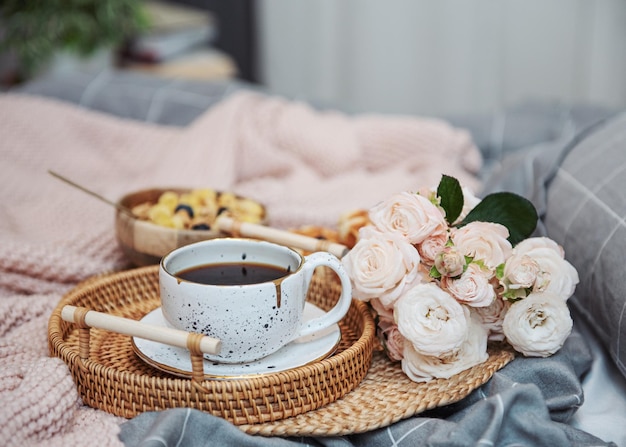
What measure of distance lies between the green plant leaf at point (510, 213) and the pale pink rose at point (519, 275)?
6 cm

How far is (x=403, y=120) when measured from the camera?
4.85 feet

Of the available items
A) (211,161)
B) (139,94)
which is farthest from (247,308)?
(139,94)

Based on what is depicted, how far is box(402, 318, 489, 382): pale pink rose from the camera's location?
0.72 meters

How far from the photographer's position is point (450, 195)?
0.78 metres

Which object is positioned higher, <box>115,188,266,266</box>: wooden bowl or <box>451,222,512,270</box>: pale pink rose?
<box>451,222,512,270</box>: pale pink rose

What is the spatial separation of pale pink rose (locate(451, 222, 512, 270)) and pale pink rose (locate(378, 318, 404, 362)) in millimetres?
105

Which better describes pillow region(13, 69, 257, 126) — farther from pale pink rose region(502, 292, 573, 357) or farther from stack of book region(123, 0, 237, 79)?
pale pink rose region(502, 292, 573, 357)

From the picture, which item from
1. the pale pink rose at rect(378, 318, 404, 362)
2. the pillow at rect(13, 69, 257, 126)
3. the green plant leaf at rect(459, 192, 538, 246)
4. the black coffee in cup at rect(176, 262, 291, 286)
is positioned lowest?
the pillow at rect(13, 69, 257, 126)

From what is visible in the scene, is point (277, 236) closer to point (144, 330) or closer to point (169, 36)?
point (144, 330)

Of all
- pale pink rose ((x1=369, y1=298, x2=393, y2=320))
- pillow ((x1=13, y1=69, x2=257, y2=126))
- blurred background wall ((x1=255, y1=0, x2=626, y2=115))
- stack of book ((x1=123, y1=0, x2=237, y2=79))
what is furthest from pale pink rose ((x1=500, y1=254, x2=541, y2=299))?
stack of book ((x1=123, y1=0, x2=237, y2=79))

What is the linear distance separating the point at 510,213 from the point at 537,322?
122 mm

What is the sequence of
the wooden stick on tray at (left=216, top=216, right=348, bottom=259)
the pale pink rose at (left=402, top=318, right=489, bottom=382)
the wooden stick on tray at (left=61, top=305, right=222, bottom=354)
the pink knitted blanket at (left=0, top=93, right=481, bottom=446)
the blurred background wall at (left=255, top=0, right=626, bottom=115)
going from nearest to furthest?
the wooden stick on tray at (left=61, top=305, right=222, bottom=354) < the pale pink rose at (left=402, top=318, right=489, bottom=382) < the wooden stick on tray at (left=216, top=216, right=348, bottom=259) < the pink knitted blanket at (left=0, top=93, right=481, bottom=446) < the blurred background wall at (left=255, top=0, right=626, bottom=115)

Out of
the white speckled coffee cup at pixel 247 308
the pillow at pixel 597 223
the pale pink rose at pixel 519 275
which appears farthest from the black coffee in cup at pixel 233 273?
the pillow at pixel 597 223

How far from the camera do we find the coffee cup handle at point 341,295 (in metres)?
0.70
